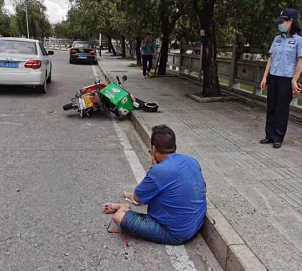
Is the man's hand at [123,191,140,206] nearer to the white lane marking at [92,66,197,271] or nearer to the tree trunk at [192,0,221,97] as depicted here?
the white lane marking at [92,66,197,271]

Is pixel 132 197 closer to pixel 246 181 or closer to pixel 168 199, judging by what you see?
pixel 168 199

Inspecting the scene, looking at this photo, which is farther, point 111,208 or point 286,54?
point 286,54

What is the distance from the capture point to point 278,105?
565 cm

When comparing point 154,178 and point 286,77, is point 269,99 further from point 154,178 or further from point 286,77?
point 154,178

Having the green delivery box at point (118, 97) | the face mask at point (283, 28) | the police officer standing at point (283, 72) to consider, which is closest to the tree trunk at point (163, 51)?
the green delivery box at point (118, 97)

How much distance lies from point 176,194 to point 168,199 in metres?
0.08

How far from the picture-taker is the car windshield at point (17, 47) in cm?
1059

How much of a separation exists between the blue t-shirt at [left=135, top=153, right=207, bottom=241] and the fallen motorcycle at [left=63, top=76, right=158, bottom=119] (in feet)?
15.9

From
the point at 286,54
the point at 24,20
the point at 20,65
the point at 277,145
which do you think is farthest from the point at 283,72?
the point at 24,20

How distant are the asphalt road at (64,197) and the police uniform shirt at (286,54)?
2694mm

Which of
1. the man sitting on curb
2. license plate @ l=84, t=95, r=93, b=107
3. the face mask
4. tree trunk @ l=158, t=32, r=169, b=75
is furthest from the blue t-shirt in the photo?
tree trunk @ l=158, t=32, r=169, b=75

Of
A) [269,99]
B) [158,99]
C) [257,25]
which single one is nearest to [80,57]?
[158,99]

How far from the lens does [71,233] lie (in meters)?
3.42

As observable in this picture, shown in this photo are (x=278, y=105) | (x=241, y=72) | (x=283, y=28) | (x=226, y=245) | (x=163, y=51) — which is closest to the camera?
(x=226, y=245)
